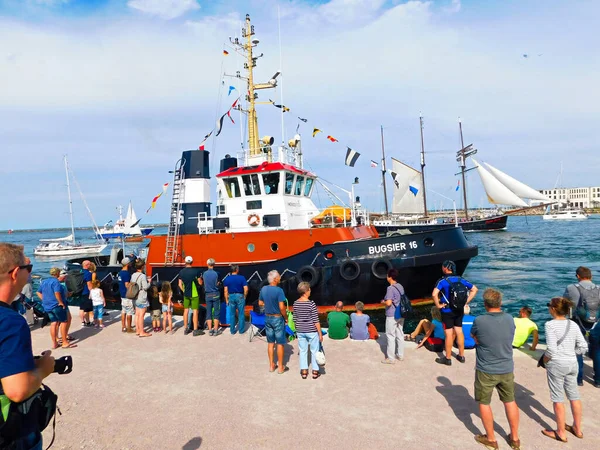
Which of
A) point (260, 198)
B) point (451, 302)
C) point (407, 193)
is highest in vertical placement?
point (407, 193)

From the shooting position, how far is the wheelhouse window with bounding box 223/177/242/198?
12.7 metres

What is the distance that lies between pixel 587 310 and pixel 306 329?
3568 millimetres

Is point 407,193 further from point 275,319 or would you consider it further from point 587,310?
point 275,319

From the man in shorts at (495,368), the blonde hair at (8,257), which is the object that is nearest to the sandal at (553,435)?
the man in shorts at (495,368)

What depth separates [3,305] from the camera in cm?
190

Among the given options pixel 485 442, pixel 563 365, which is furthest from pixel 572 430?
pixel 485 442

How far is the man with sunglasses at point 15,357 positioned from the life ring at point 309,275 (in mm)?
8630

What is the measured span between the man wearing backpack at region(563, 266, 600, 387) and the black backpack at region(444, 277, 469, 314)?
48.8 inches

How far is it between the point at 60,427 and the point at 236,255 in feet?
25.7

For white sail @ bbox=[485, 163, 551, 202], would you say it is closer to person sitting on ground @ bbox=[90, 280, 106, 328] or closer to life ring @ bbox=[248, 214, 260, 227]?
life ring @ bbox=[248, 214, 260, 227]

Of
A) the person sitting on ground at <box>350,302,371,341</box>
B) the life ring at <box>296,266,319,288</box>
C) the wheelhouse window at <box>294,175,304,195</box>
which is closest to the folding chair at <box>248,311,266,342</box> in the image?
the person sitting on ground at <box>350,302,371,341</box>

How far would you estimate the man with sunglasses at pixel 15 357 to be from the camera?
1821 millimetres

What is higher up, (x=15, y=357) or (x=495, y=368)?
(x=15, y=357)

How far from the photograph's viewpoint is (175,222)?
12.6m
